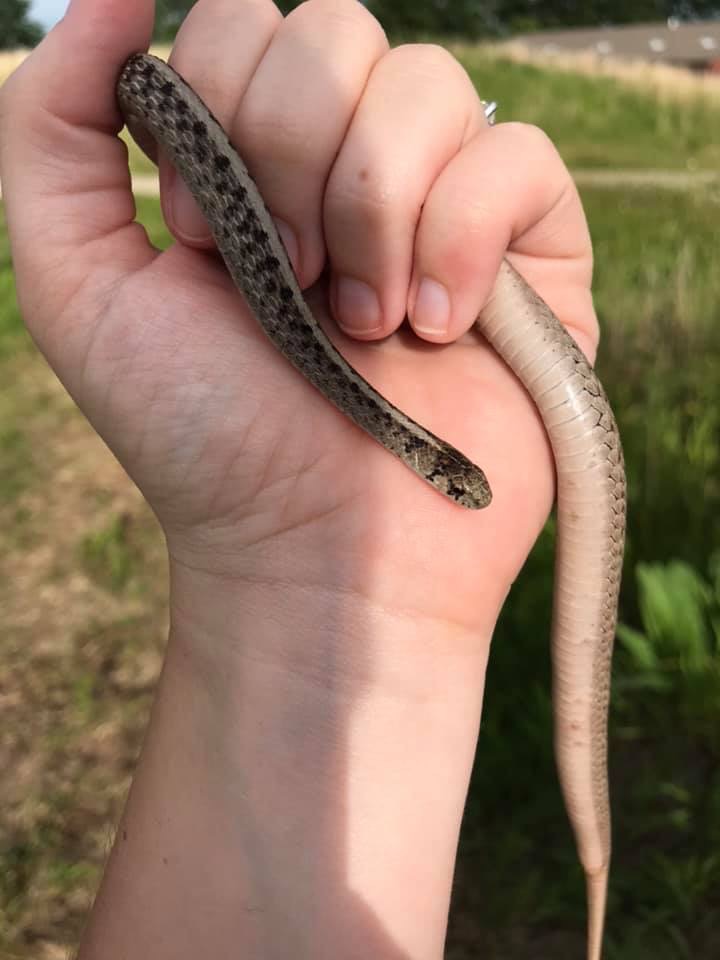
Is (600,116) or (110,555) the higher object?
(110,555)

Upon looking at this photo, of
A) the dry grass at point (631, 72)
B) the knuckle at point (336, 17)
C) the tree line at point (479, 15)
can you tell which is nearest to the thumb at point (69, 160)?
the knuckle at point (336, 17)

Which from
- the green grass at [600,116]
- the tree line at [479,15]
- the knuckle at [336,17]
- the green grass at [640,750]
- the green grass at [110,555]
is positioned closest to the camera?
the knuckle at [336,17]

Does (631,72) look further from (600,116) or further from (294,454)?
(294,454)

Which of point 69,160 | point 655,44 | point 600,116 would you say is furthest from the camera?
point 655,44

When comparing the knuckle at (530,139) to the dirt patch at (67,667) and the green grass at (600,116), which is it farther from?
the green grass at (600,116)

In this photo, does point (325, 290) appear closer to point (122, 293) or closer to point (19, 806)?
point (122, 293)

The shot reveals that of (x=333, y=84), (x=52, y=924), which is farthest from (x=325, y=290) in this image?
(x=52, y=924)

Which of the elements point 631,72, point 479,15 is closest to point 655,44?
point 479,15
